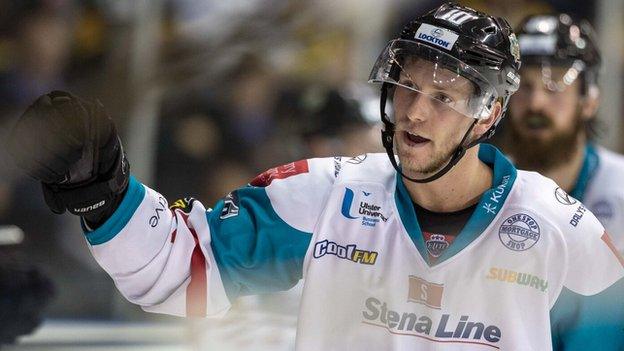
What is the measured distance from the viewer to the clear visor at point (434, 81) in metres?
3.33

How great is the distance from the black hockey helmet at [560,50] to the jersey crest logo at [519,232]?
2041 millimetres

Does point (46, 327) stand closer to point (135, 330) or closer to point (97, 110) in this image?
point (135, 330)

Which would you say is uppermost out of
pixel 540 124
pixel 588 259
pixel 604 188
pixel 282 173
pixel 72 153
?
pixel 72 153

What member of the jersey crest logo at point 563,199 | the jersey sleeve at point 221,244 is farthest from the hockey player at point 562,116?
the jersey sleeve at point 221,244

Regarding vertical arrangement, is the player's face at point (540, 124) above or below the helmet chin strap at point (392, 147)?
below

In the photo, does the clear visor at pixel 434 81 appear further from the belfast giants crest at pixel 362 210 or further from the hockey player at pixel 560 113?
the hockey player at pixel 560 113

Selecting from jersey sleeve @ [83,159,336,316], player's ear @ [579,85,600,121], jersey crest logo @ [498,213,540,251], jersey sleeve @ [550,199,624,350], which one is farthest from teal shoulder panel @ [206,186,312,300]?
player's ear @ [579,85,600,121]

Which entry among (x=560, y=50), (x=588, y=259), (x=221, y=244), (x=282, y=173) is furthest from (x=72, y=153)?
(x=560, y=50)

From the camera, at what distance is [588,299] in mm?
3271

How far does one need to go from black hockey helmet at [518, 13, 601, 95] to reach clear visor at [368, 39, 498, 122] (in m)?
1.98

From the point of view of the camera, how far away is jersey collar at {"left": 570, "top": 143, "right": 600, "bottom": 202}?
5.07 metres

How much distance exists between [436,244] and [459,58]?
491 millimetres

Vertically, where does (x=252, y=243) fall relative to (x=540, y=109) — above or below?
above

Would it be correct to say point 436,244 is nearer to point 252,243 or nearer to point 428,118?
point 428,118
